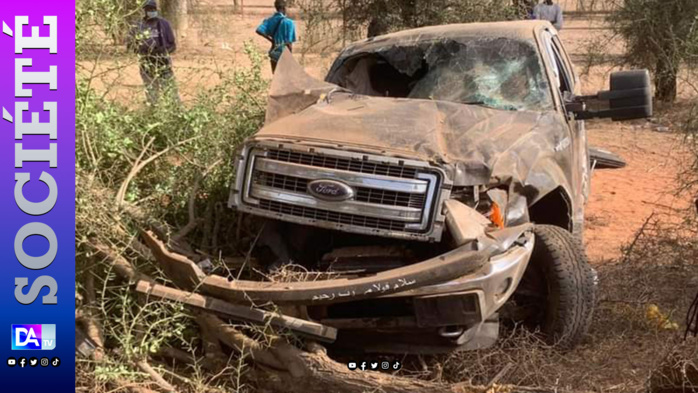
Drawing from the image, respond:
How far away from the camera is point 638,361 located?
189 inches

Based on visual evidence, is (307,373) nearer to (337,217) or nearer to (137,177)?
(337,217)

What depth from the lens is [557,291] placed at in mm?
4848

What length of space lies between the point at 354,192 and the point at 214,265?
1084 mm

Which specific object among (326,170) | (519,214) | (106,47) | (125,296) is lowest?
(125,296)

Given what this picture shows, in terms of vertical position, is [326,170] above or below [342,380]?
above

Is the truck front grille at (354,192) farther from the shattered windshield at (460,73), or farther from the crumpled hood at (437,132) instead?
the shattered windshield at (460,73)

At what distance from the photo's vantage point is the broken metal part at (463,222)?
164 inches

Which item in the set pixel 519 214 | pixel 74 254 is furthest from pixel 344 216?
pixel 74 254

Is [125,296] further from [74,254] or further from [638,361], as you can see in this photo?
[638,361]

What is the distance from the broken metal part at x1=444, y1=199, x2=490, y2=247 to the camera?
417 centimetres

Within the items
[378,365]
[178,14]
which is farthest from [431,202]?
[178,14]

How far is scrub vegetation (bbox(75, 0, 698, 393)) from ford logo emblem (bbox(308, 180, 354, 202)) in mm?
711

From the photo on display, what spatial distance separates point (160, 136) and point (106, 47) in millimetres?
784

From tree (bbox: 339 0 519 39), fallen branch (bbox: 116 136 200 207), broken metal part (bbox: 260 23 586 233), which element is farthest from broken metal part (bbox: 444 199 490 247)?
tree (bbox: 339 0 519 39)
